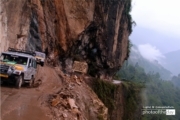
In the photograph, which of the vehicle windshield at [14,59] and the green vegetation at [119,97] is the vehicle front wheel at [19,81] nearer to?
the vehicle windshield at [14,59]

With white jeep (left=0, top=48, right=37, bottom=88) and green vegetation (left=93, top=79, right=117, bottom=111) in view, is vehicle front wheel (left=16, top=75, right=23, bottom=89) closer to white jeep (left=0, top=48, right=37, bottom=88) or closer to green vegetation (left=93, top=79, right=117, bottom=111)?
white jeep (left=0, top=48, right=37, bottom=88)

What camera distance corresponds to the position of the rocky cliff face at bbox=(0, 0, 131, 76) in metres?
17.9

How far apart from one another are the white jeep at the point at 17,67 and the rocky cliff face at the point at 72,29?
11.2 feet

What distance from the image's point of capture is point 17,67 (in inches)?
452

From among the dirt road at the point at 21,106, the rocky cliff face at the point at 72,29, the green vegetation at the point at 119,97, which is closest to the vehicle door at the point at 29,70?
the dirt road at the point at 21,106

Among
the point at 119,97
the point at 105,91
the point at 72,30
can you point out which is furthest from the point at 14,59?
the point at 119,97

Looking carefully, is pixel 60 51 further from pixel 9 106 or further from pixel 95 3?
pixel 9 106

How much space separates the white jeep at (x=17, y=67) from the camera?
11.0 meters

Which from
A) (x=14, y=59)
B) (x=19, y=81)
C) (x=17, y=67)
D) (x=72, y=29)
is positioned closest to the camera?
(x=19, y=81)

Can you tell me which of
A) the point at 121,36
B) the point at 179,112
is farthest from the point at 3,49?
the point at 179,112

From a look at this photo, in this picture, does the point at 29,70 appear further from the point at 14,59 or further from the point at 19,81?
the point at 19,81

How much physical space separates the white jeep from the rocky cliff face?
3.42 meters

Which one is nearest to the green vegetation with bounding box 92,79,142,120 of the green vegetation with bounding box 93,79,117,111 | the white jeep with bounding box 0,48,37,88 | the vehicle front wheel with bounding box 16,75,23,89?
the green vegetation with bounding box 93,79,117,111

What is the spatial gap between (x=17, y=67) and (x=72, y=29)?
1544 centimetres
